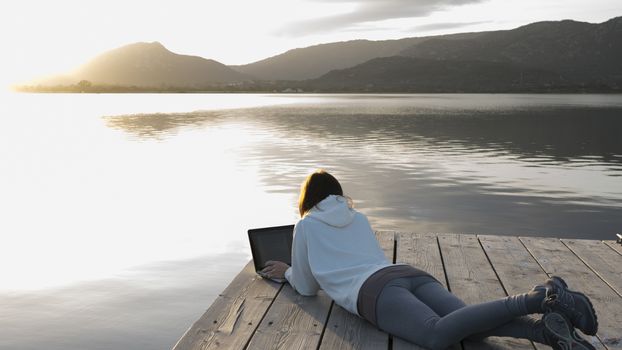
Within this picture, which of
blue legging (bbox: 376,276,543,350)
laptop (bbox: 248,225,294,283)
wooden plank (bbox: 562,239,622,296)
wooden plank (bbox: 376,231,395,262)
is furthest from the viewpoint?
wooden plank (bbox: 376,231,395,262)

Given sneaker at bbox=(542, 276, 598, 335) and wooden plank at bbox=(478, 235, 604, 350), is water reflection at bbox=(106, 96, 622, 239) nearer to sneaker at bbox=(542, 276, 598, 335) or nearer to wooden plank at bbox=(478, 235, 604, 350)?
wooden plank at bbox=(478, 235, 604, 350)

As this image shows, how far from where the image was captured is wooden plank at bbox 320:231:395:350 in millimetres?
3819

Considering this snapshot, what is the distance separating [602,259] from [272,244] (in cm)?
330

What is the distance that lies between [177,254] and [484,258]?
184 inches

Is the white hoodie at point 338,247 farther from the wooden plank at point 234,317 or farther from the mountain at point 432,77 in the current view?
the mountain at point 432,77

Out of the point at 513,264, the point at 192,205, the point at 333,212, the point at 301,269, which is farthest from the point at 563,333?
the point at 192,205

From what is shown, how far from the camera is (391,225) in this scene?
1045 centimetres

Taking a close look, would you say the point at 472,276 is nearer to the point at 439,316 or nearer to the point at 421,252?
the point at 421,252

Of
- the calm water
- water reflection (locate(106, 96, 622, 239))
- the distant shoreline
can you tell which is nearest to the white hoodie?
the calm water

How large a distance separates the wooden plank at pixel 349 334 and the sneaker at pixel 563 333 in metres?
1.03

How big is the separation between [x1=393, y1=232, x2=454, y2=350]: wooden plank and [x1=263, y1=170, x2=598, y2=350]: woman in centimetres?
131

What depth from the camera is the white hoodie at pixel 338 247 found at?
4.08 m

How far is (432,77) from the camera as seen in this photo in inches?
6959

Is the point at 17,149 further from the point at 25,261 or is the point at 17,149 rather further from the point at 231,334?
the point at 231,334
